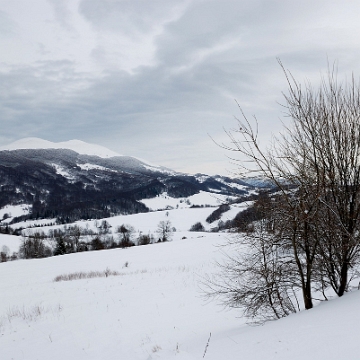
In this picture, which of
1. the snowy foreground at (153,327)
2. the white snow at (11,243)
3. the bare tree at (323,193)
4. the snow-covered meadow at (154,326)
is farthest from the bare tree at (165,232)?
the bare tree at (323,193)

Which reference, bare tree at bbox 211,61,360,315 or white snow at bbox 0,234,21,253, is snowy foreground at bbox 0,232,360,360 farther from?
white snow at bbox 0,234,21,253

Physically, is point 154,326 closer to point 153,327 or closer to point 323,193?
point 153,327

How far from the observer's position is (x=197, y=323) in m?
9.09

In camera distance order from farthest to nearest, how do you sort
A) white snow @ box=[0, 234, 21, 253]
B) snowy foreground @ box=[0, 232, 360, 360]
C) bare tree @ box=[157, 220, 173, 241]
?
1. bare tree @ box=[157, 220, 173, 241]
2. white snow @ box=[0, 234, 21, 253]
3. snowy foreground @ box=[0, 232, 360, 360]

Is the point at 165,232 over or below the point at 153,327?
below

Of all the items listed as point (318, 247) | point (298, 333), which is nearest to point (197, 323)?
point (318, 247)

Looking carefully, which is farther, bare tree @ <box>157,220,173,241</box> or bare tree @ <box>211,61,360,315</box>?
bare tree @ <box>157,220,173,241</box>

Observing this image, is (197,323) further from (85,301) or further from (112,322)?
(85,301)

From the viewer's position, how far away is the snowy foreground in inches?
148

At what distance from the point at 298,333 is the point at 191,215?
17207cm

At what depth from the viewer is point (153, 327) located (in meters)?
8.99

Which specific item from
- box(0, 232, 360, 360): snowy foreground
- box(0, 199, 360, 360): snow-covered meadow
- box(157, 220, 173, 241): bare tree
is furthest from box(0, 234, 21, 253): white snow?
box(0, 232, 360, 360): snowy foreground

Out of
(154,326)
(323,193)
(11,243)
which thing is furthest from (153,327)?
(11,243)

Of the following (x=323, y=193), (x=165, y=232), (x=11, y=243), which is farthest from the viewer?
(x=165, y=232)
